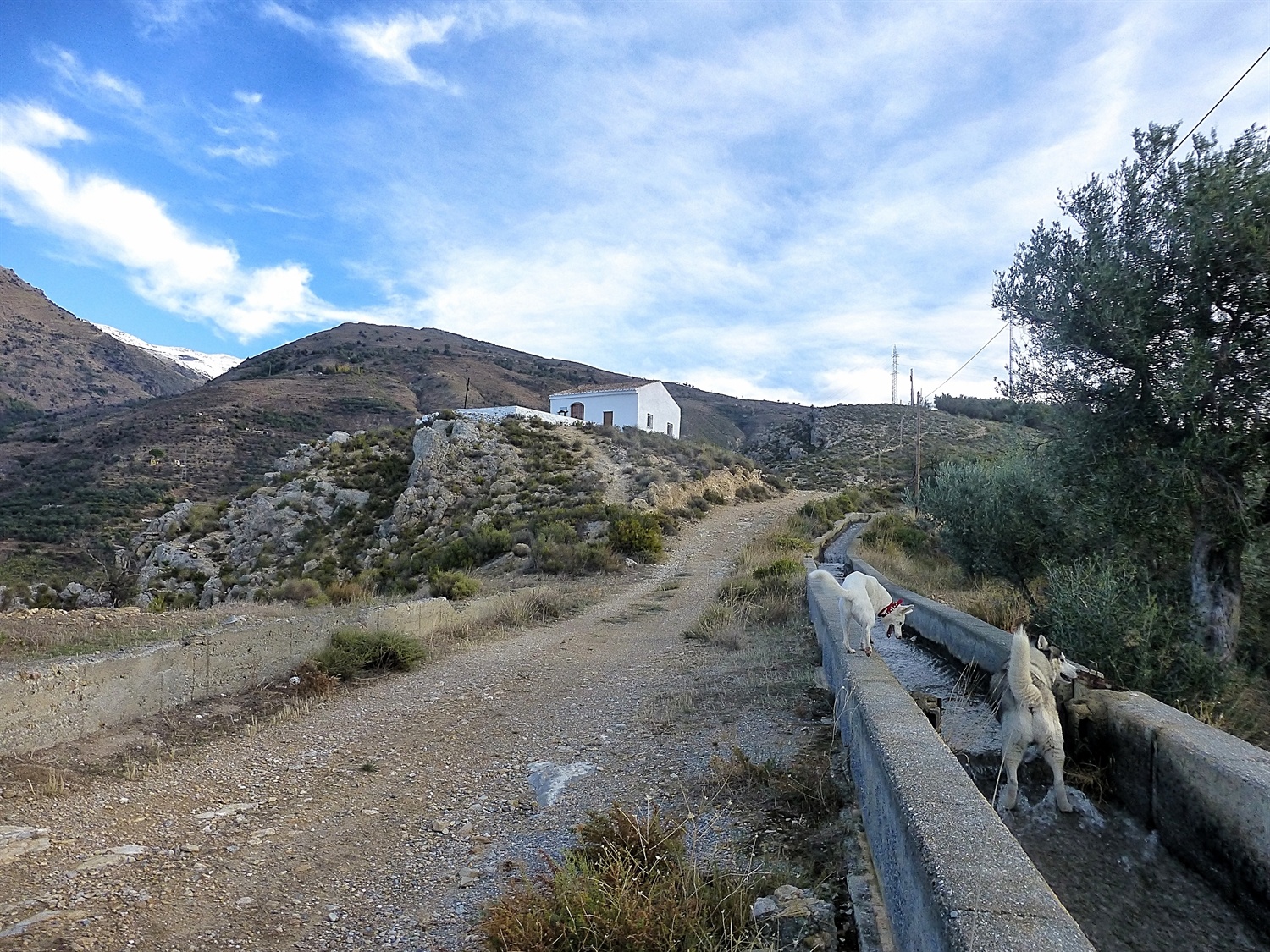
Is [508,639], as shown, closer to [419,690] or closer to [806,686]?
[419,690]

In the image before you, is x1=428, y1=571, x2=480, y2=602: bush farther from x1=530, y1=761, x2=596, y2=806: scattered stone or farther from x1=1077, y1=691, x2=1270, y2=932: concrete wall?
x1=1077, y1=691, x2=1270, y2=932: concrete wall

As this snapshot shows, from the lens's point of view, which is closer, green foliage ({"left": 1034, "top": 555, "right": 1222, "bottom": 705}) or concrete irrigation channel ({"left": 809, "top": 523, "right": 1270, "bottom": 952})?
concrete irrigation channel ({"left": 809, "top": 523, "right": 1270, "bottom": 952})

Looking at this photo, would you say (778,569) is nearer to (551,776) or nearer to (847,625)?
(847,625)

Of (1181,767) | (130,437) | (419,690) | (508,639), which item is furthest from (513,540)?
(130,437)

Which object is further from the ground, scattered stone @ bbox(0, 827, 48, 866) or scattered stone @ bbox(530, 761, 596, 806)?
scattered stone @ bbox(0, 827, 48, 866)

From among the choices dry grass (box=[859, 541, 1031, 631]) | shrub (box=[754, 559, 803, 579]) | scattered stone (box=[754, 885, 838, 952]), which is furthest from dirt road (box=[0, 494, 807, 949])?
shrub (box=[754, 559, 803, 579])

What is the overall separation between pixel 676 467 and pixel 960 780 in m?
27.3

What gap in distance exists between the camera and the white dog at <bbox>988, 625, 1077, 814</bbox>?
4.14 meters

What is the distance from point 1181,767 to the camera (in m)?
3.75

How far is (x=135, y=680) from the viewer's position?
19.4 feet

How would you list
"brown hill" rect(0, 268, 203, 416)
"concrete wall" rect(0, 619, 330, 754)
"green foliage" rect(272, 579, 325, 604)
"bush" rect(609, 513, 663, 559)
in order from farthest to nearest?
"brown hill" rect(0, 268, 203, 416) < "bush" rect(609, 513, 663, 559) < "green foliage" rect(272, 579, 325, 604) < "concrete wall" rect(0, 619, 330, 754)

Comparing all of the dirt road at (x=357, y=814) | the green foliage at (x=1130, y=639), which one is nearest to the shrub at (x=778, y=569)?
the dirt road at (x=357, y=814)

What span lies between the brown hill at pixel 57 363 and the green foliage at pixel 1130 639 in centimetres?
8319

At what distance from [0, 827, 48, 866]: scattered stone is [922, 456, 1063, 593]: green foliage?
918 cm
